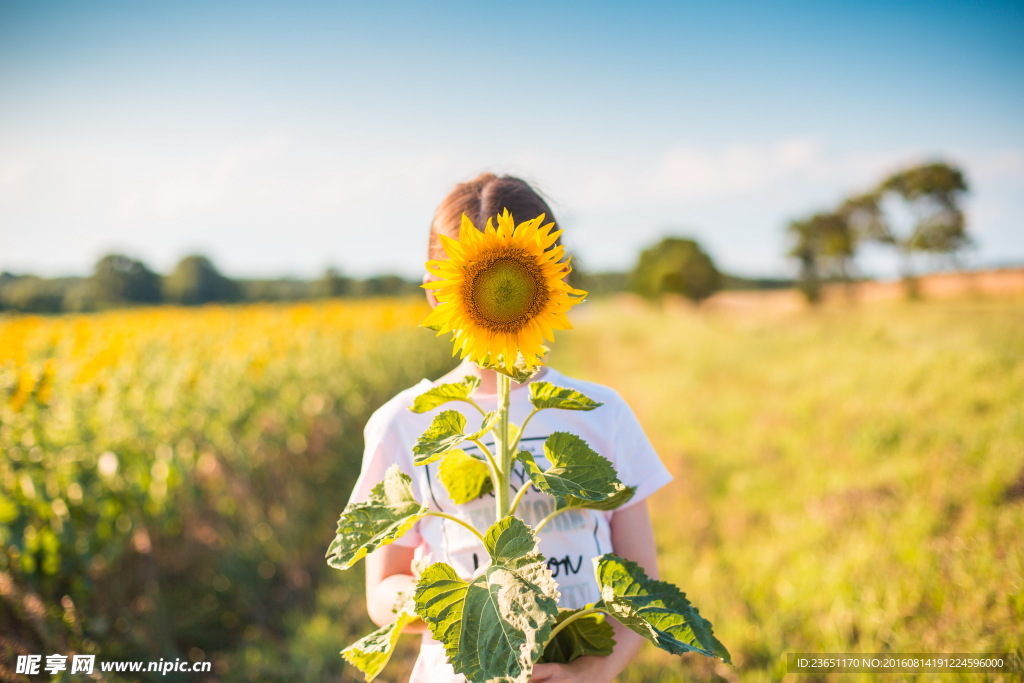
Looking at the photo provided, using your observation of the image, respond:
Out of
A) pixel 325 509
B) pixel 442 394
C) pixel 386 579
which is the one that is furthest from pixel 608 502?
pixel 325 509

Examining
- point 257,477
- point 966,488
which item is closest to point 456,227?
point 257,477

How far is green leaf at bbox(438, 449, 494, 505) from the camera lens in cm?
125

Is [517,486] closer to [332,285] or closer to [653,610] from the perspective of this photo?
[653,610]

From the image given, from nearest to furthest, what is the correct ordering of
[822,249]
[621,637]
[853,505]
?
[621,637] < [853,505] < [822,249]

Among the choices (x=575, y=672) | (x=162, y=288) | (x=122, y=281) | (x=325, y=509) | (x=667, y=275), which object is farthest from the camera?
(x=667, y=275)

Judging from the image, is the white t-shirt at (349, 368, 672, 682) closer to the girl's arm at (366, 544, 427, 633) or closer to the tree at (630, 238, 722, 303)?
the girl's arm at (366, 544, 427, 633)

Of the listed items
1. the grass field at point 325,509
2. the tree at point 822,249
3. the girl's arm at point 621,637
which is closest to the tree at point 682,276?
the tree at point 822,249

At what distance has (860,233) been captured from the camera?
129 ft

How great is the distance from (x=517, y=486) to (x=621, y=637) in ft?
1.46

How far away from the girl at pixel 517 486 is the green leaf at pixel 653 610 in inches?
14.8

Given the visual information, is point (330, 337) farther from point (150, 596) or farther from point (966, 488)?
point (966, 488)

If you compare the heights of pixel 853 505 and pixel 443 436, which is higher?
pixel 443 436

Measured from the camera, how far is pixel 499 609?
97cm

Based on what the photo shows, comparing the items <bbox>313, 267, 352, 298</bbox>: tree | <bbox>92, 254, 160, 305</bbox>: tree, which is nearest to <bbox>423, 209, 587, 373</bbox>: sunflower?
<bbox>92, 254, 160, 305</bbox>: tree
